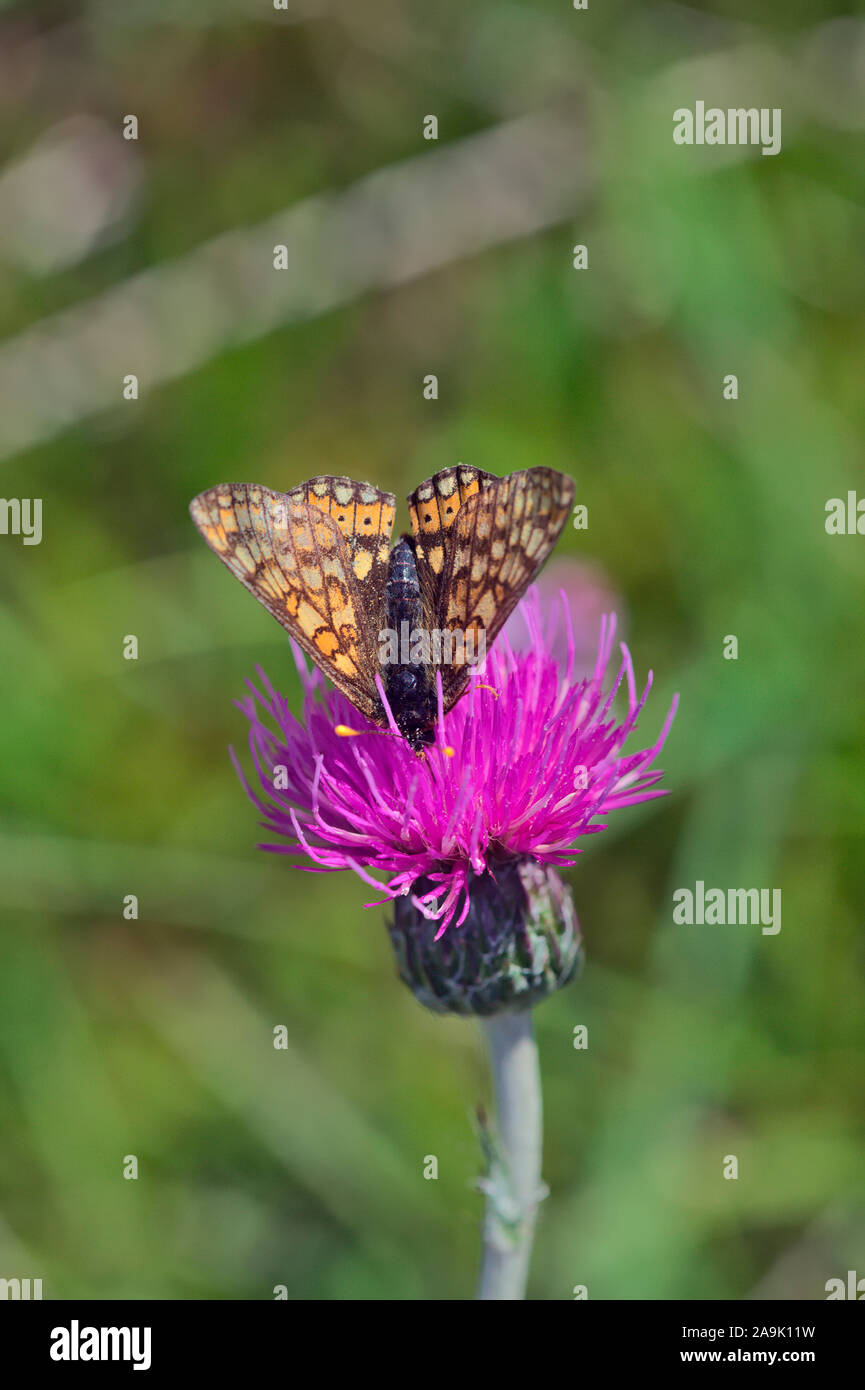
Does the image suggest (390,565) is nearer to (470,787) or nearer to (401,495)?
(470,787)

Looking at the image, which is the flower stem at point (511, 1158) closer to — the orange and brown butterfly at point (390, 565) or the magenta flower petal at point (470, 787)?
the magenta flower petal at point (470, 787)

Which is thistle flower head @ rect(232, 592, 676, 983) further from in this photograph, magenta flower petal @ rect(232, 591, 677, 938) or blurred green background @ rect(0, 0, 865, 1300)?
blurred green background @ rect(0, 0, 865, 1300)

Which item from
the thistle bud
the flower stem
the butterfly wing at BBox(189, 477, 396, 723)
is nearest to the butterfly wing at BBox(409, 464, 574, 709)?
the butterfly wing at BBox(189, 477, 396, 723)

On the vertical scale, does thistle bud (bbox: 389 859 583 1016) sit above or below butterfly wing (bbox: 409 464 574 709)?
below

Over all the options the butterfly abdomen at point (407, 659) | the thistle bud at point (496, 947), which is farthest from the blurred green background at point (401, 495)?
the butterfly abdomen at point (407, 659)
